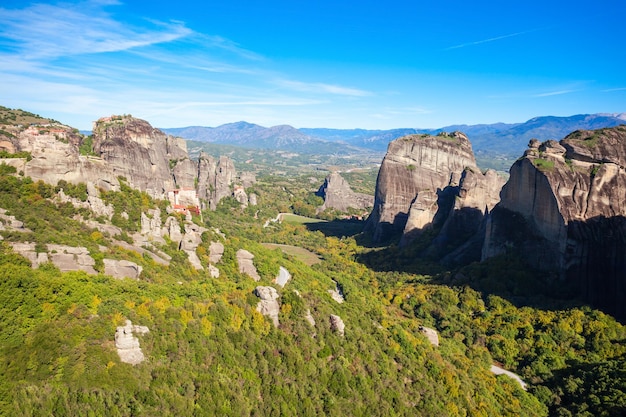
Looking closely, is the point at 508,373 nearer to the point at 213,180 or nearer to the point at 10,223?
the point at 10,223

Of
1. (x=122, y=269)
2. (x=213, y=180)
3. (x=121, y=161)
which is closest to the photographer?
(x=122, y=269)

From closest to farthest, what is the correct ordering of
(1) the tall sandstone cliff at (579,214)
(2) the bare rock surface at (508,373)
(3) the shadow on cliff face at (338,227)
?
1. (2) the bare rock surface at (508,373)
2. (1) the tall sandstone cliff at (579,214)
3. (3) the shadow on cliff face at (338,227)

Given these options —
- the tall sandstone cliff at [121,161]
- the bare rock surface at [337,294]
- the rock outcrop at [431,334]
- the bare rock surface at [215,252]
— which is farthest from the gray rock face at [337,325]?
the tall sandstone cliff at [121,161]

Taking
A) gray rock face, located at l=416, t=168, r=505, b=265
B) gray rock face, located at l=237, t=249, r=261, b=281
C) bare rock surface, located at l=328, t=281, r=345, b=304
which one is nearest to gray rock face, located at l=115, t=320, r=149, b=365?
gray rock face, located at l=237, t=249, r=261, b=281

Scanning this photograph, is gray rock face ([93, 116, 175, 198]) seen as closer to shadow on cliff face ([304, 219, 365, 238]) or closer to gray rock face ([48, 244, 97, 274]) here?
gray rock face ([48, 244, 97, 274])

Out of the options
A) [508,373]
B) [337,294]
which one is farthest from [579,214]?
[337,294]

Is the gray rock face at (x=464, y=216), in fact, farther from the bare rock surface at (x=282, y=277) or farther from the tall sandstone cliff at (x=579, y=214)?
the bare rock surface at (x=282, y=277)
